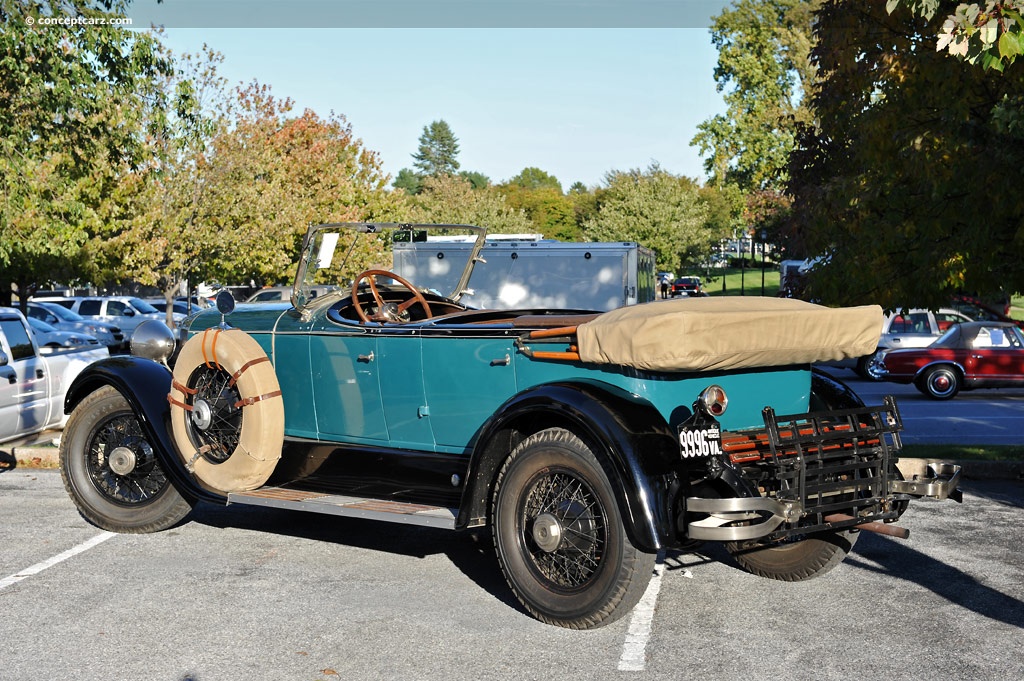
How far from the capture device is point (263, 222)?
32750 millimetres

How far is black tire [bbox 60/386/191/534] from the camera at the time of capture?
7.90 metres

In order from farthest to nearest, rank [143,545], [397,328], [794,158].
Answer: [794,158] → [143,545] → [397,328]

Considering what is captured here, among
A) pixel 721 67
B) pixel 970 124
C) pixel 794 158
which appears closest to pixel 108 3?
pixel 970 124

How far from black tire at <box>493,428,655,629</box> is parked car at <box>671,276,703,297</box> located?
6057 cm

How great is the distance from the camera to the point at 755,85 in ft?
205

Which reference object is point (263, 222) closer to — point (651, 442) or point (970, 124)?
point (970, 124)

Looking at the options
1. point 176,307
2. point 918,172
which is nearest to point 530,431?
point 918,172

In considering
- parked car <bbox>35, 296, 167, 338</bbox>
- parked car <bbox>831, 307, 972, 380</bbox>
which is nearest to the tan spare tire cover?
parked car <bbox>831, 307, 972, 380</bbox>

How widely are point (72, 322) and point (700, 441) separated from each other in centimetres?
2782

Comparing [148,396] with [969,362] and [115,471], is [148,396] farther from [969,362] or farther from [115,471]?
[969,362]

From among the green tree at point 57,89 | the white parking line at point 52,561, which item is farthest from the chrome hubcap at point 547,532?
the green tree at point 57,89

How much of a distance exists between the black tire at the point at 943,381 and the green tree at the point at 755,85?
38.9m

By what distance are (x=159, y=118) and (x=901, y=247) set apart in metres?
9.70

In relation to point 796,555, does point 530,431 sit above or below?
above
